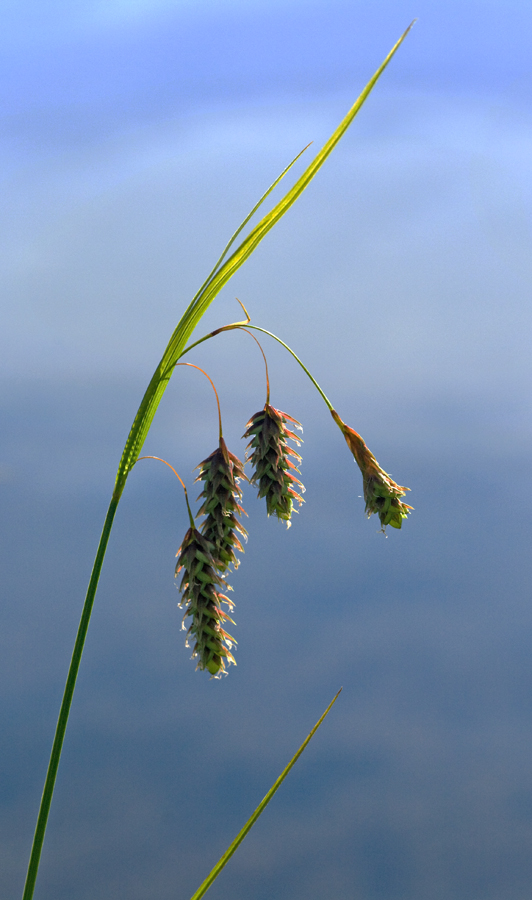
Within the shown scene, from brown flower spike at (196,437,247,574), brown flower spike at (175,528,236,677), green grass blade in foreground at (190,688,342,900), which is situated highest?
brown flower spike at (196,437,247,574)

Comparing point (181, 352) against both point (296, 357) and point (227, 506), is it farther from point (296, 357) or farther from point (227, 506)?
point (227, 506)

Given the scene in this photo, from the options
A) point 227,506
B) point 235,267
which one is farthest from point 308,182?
point 227,506

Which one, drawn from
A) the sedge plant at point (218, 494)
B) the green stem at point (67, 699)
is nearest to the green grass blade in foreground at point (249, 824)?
the sedge plant at point (218, 494)

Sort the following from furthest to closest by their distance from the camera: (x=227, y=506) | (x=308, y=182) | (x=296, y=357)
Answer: (x=227, y=506) < (x=296, y=357) < (x=308, y=182)

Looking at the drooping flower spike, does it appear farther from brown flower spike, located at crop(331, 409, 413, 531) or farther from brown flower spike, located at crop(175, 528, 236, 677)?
brown flower spike, located at crop(331, 409, 413, 531)

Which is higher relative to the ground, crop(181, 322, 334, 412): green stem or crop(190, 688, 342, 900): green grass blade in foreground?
crop(181, 322, 334, 412): green stem

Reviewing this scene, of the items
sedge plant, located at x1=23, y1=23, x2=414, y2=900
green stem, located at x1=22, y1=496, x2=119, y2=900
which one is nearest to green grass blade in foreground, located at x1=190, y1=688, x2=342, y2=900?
sedge plant, located at x1=23, y1=23, x2=414, y2=900
